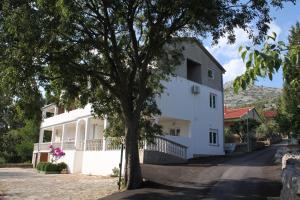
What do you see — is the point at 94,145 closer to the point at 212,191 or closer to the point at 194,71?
the point at 194,71

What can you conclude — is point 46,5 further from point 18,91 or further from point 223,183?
point 223,183

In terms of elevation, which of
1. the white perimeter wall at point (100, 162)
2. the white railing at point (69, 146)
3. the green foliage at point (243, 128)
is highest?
the green foliage at point (243, 128)

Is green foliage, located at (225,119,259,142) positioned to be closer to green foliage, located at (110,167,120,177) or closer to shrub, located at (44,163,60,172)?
shrub, located at (44,163,60,172)

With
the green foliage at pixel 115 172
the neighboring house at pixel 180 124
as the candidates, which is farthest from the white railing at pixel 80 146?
the green foliage at pixel 115 172

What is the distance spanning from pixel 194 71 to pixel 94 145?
12087 mm

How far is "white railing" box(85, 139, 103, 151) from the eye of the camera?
91.3 ft

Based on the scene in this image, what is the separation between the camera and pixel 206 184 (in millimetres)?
15828

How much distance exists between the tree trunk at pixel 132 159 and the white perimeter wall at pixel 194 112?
11.4 meters

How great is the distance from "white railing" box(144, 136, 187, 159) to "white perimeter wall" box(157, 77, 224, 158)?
46.8 inches

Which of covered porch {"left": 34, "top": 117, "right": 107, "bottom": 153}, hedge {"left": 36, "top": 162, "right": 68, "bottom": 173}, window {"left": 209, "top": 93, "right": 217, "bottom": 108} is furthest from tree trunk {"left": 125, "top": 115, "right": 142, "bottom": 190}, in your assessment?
window {"left": 209, "top": 93, "right": 217, "bottom": 108}

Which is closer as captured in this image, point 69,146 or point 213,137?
point 69,146

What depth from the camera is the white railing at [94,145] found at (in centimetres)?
2783

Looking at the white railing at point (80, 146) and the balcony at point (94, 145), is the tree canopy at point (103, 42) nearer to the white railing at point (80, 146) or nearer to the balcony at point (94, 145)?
the balcony at point (94, 145)

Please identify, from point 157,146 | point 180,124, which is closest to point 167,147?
point 157,146
